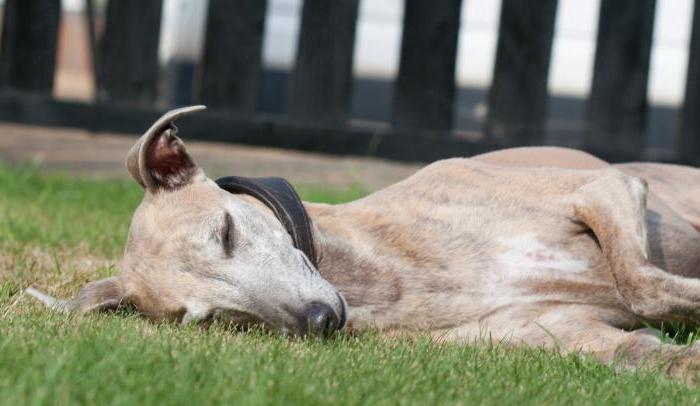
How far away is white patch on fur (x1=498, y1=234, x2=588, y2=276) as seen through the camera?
3684 millimetres

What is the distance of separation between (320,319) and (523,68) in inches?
154

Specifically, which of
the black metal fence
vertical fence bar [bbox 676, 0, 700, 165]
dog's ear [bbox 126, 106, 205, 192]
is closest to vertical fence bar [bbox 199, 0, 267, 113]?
the black metal fence

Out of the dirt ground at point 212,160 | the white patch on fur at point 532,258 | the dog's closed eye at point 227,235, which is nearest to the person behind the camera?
the dog's closed eye at point 227,235

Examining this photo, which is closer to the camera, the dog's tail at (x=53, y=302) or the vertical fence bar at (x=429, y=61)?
the dog's tail at (x=53, y=302)

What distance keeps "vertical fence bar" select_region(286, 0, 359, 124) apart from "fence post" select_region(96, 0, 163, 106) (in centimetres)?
89

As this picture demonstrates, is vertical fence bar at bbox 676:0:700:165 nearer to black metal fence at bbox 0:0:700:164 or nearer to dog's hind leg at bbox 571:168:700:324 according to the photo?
black metal fence at bbox 0:0:700:164

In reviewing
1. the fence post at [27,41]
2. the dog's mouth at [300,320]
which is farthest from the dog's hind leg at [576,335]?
the fence post at [27,41]

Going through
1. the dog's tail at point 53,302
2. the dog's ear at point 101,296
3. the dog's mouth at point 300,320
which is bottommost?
the dog's tail at point 53,302

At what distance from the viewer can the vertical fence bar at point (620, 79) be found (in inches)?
268

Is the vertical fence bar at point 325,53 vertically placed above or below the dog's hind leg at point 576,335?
above

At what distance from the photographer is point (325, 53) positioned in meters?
6.86

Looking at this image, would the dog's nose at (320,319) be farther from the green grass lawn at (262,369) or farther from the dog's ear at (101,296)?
the dog's ear at (101,296)

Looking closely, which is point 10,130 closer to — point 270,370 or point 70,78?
point 270,370

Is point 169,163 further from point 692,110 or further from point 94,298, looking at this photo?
point 692,110
